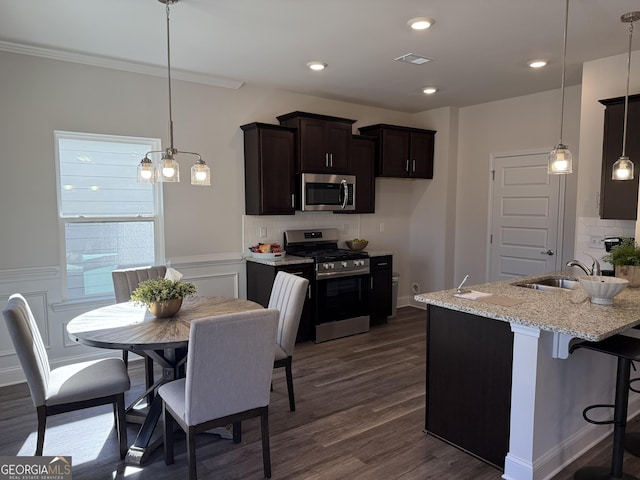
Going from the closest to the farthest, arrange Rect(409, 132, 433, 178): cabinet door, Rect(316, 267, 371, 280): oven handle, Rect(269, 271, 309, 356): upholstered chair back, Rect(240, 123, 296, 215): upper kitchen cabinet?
Rect(269, 271, 309, 356): upholstered chair back < Rect(240, 123, 296, 215): upper kitchen cabinet < Rect(316, 267, 371, 280): oven handle < Rect(409, 132, 433, 178): cabinet door

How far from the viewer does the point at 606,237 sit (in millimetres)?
3863

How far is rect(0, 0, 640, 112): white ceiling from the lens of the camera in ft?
9.27

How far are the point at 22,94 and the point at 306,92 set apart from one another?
279 cm

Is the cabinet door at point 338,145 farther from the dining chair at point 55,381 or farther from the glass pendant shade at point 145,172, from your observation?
the dining chair at point 55,381

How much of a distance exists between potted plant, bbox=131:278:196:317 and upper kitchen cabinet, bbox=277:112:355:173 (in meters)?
2.41

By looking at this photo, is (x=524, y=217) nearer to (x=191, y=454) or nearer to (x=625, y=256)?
(x=625, y=256)

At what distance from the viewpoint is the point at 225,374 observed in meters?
2.15

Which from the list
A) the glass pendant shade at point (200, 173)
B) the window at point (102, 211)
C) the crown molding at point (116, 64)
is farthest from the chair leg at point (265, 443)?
the crown molding at point (116, 64)

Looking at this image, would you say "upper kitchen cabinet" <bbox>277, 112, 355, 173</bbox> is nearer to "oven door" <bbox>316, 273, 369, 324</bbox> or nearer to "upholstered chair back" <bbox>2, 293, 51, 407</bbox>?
"oven door" <bbox>316, 273, 369, 324</bbox>

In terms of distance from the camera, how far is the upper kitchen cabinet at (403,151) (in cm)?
554

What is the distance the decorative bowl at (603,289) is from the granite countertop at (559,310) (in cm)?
5

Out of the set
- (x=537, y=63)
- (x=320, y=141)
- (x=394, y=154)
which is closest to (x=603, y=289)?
(x=537, y=63)

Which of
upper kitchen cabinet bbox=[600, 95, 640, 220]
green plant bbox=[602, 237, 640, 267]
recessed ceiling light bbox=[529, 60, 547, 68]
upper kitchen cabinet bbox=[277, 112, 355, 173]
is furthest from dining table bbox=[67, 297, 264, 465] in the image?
recessed ceiling light bbox=[529, 60, 547, 68]

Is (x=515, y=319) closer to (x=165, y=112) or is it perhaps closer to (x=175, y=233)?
(x=175, y=233)
